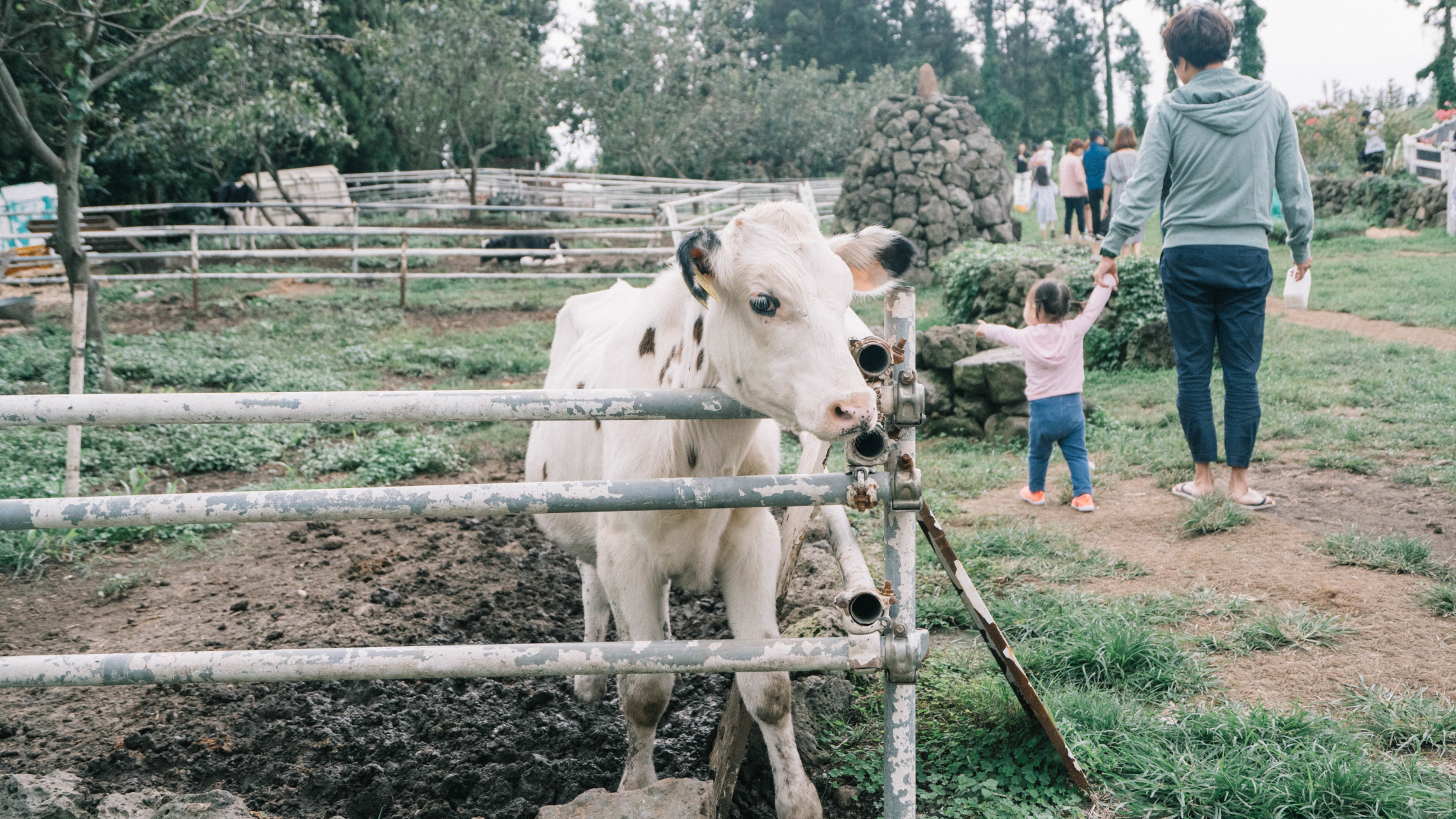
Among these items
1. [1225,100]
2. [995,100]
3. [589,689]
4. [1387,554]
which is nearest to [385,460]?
[589,689]

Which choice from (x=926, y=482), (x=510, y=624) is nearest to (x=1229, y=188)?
(x=926, y=482)

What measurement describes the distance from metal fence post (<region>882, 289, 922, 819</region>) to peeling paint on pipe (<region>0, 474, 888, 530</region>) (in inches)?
5.8

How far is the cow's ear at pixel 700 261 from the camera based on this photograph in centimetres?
224

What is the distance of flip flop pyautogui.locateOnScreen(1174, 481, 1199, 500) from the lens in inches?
186

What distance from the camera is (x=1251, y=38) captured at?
1293 inches

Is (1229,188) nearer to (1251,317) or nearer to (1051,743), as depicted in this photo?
(1251,317)

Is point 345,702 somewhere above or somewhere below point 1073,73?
below

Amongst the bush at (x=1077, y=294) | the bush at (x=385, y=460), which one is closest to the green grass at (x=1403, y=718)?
the bush at (x=1077, y=294)

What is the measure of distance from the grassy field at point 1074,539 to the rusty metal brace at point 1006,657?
0.09 metres

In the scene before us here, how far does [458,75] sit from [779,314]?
22.0m

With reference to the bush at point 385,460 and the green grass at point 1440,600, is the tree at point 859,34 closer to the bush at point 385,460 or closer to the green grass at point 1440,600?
the bush at point 385,460

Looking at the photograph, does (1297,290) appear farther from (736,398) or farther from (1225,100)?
(736,398)

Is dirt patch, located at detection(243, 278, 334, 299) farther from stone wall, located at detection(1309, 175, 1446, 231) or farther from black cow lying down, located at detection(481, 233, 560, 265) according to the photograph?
stone wall, located at detection(1309, 175, 1446, 231)

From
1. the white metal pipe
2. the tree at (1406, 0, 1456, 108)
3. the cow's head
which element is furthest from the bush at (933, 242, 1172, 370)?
the tree at (1406, 0, 1456, 108)
